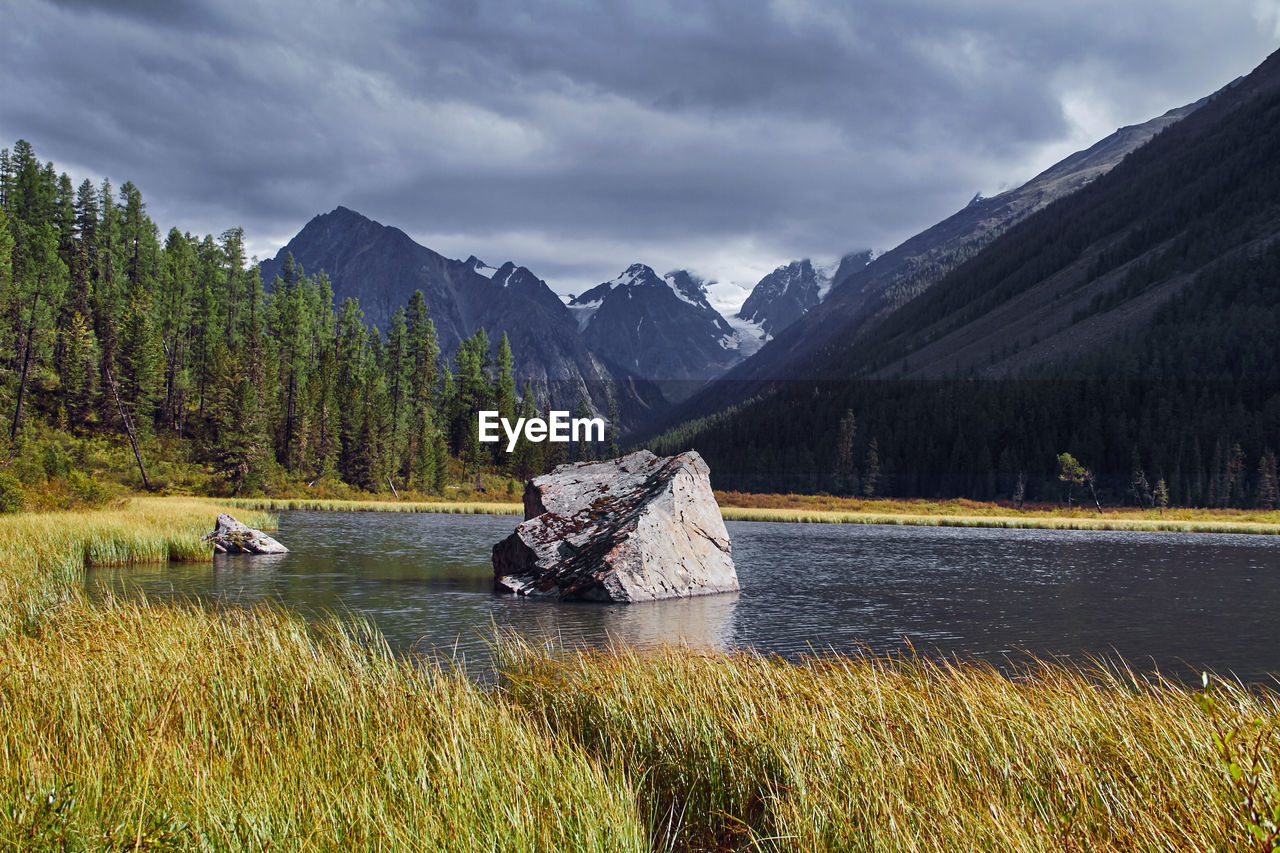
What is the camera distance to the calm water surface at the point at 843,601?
52.7 feet

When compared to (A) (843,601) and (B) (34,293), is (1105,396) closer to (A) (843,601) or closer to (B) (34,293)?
(A) (843,601)

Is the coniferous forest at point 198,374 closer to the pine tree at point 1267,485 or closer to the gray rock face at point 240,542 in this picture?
the gray rock face at point 240,542

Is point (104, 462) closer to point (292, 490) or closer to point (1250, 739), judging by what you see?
point (292, 490)

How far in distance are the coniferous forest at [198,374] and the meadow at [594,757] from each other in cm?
4147

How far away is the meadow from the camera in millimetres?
5125

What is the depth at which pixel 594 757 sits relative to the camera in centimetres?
772

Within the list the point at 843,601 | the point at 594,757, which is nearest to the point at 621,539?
the point at 843,601

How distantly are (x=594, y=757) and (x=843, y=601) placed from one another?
16.0 m

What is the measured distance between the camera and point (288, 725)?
7.89m

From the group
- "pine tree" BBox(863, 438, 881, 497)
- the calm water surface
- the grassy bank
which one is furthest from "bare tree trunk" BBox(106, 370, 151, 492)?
"pine tree" BBox(863, 438, 881, 497)

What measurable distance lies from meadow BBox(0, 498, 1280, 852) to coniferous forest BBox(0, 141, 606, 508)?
41.5 metres

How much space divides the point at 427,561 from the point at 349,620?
13740 millimetres

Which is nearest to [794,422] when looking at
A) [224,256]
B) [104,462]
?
[224,256]

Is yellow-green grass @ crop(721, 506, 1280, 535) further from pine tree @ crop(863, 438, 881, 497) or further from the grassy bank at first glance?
pine tree @ crop(863, 438, 881, 497)
